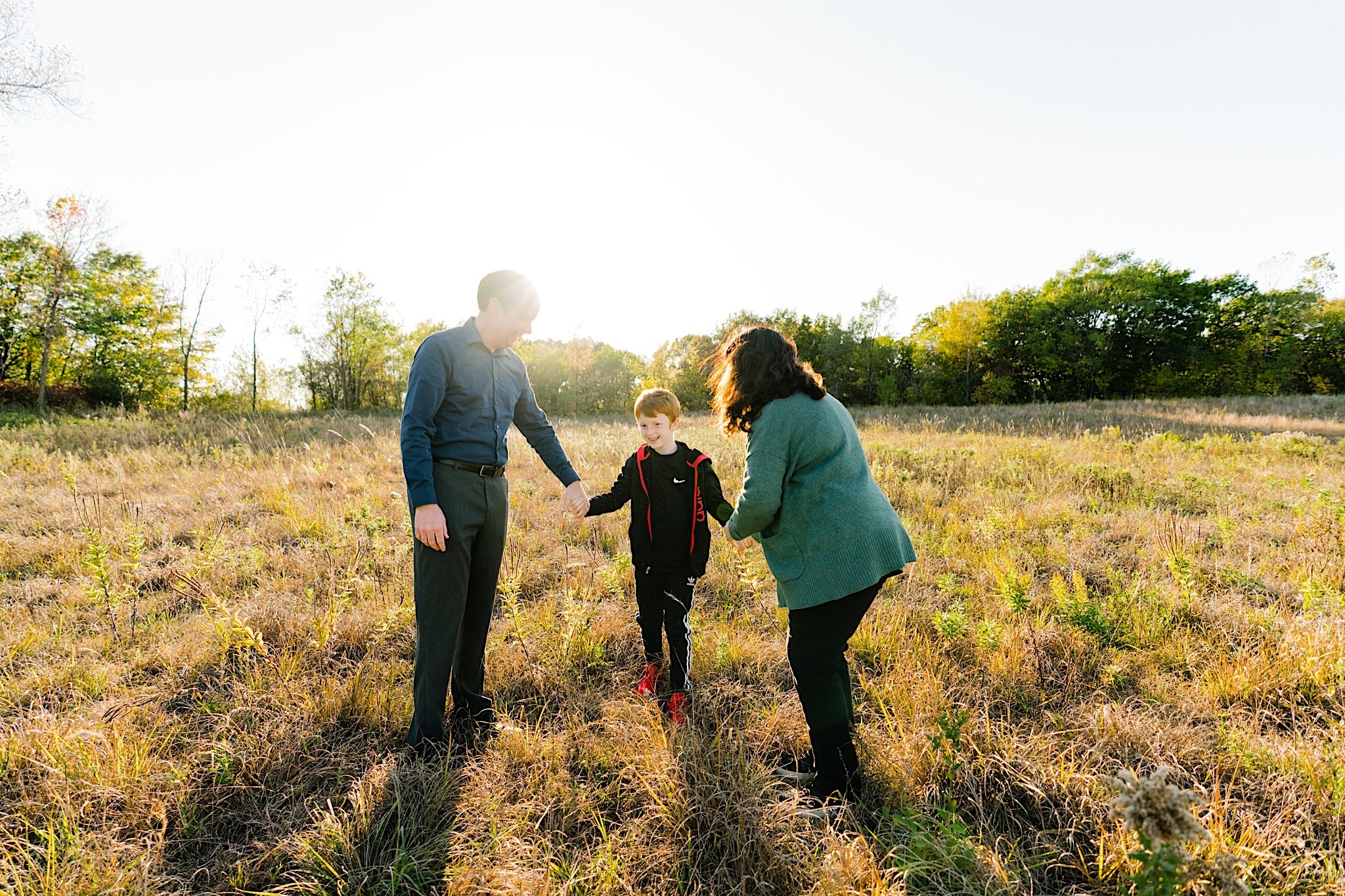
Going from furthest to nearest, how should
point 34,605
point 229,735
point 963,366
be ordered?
point 963,366, point 34,605, point 229,735

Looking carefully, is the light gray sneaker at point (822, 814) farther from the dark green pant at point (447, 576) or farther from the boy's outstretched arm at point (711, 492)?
the dark green pant at point (447, 576)

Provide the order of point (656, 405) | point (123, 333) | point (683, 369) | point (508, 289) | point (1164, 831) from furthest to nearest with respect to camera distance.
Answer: point (683, 369) < point (123, 333) < point (656, 405) < point (508, 289) < point (1164, 831)

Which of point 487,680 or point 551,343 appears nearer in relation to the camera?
point 487,680

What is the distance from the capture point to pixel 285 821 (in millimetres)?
2223

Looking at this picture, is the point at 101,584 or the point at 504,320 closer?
the point at 504,320

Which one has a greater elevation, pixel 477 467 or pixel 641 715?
pixel 477 467

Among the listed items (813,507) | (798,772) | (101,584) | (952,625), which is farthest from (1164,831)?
(101,584)

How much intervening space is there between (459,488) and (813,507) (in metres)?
1.67

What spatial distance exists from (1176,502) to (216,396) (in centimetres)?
4374

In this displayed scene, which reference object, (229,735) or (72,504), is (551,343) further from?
(229,735)

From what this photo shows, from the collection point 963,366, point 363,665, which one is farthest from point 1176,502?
point 963,366

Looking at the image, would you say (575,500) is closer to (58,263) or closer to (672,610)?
(672,610)

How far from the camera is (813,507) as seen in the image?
2230 millimetres

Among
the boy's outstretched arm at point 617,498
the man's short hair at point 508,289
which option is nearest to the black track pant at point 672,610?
the boy's outstretched arm at point 617,498
